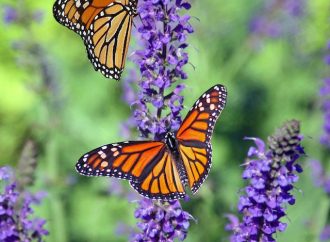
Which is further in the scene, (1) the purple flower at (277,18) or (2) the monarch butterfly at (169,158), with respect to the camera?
(1) the purple flower at (277,18)

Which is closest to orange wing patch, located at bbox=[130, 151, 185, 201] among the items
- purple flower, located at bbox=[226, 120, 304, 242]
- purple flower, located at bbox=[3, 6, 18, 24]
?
purple flower, located at bbox=[226, 120, 304, 242]

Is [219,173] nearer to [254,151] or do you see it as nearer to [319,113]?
[319,113]

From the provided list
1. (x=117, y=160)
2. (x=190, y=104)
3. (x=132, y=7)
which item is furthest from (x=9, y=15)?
(x=117, y=160)

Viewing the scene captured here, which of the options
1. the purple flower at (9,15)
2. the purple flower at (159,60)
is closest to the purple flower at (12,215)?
the purple flower at (159,60)

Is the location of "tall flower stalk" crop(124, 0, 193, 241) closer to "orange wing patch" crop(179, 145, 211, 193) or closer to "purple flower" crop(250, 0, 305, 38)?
"orange wing patch" crop(179, 145, 211, 193)

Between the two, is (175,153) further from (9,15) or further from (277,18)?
(277,18)

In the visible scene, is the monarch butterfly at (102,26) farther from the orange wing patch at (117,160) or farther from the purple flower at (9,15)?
Result: the purple flower at (9,15)

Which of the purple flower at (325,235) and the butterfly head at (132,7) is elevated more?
the butterfly head at (132,7)

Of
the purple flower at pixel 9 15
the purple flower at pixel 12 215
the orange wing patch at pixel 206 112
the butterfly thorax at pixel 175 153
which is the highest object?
the purple flower at pixel 9 15
